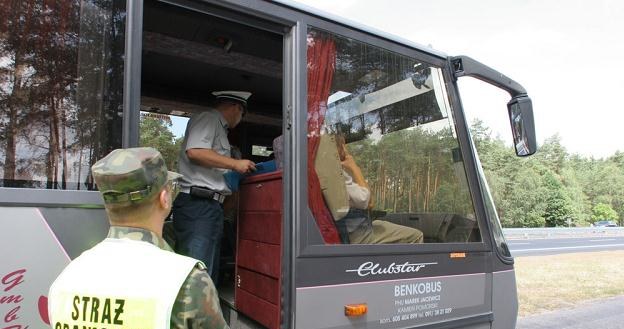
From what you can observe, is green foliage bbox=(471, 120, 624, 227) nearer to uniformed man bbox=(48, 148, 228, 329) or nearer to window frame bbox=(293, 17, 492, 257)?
window frame bbox=(293, 17, 492, 257)

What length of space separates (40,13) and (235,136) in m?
3.72

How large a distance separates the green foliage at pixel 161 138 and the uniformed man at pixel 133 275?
9.15 feet

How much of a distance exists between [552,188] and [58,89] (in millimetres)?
52974

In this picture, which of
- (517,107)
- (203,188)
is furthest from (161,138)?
(517,107)

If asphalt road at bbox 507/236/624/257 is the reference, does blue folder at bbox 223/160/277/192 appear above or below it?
above

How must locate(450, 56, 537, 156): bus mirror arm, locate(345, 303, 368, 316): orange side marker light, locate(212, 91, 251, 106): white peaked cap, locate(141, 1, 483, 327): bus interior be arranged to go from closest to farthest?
locate(345, 303, 368, 316): orange side marker light, locate(141, 1, 483, 327): bus interior, locate(450, 56, 537, 156): bus mirror arm, locate(212, 91, 251, 106): white peaked cap

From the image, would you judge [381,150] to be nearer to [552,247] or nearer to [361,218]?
[361,218]

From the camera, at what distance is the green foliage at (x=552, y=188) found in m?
44.9

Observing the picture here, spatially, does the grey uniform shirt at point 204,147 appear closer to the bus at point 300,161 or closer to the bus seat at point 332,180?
the bus at point 300,161

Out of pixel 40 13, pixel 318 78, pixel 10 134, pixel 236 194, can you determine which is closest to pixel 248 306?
pixel 236 194

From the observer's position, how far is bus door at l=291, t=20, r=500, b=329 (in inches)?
86.0

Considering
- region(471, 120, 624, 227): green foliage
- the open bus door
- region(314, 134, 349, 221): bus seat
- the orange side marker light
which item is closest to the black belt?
the open bus door

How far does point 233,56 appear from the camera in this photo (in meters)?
3.89

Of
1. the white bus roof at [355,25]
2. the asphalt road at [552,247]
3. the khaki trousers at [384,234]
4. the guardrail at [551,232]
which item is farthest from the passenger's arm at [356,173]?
the guardrail at [551,232]
